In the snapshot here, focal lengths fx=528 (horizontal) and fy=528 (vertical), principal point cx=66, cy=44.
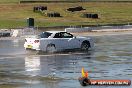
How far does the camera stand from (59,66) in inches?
1027

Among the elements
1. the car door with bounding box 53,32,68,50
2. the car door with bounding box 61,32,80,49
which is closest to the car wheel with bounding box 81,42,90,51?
the car door with bounding box 61,32,80,49

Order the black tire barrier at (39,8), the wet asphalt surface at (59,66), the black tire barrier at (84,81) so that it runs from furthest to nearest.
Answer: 1. the black tire barrier at (39,8)
2. the wet asphalt surface at (59,66)
3. the black tire barrier at (84,81)

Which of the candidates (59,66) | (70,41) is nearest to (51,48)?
(70,41)

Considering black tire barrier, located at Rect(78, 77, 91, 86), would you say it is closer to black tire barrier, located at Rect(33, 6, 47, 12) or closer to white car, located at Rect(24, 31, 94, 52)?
white car, located at Rect(24, 31, 94, 52)

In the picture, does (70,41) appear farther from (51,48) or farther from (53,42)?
(51,48)

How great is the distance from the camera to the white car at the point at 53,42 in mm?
33781

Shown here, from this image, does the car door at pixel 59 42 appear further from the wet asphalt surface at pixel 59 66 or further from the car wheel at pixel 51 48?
the wet asphalt surface at pixel 59 66

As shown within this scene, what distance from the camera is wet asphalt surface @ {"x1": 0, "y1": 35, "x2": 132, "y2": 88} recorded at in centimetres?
2086

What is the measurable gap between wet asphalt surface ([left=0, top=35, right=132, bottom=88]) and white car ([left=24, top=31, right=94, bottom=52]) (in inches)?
26.2

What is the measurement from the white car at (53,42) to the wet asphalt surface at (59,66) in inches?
26.2

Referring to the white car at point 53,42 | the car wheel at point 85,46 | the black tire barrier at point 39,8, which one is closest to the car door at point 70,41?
the white car at point 53,42

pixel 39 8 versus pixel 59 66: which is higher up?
pixel 39 8

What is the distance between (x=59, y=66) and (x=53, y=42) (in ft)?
26.5

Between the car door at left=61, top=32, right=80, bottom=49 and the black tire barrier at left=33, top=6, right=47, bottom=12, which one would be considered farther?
the black tire barrier at left=33, top=6, right=47, bottom=12
